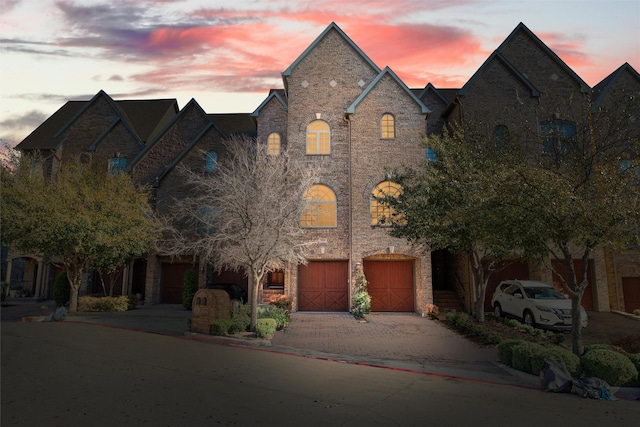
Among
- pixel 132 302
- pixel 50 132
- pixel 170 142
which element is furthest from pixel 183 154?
pixel 50 132

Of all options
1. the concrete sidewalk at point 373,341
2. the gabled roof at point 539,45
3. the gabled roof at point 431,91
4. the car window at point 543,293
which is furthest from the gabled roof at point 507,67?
the concrete sidewalk at point 373,341

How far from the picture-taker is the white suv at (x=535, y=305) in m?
16.0

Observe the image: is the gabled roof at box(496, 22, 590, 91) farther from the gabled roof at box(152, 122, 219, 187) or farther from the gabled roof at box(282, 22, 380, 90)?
the gabled roof at box(152, 122, 219, 187)

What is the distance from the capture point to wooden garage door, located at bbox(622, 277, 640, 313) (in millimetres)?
22250

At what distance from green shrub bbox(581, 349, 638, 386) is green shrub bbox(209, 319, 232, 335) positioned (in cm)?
1007

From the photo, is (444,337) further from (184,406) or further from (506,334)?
(184,406)

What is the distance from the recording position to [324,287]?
885 inches

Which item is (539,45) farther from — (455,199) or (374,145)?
(455,199)

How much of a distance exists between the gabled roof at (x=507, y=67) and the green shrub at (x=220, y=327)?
1714 cm

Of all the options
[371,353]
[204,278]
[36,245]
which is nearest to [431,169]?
[371,353]

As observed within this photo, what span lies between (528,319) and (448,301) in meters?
6.08

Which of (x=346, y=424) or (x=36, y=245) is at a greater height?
(x=36, y=245)

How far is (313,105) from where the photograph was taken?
23.3 metres

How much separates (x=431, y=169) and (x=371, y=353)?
706 cm
